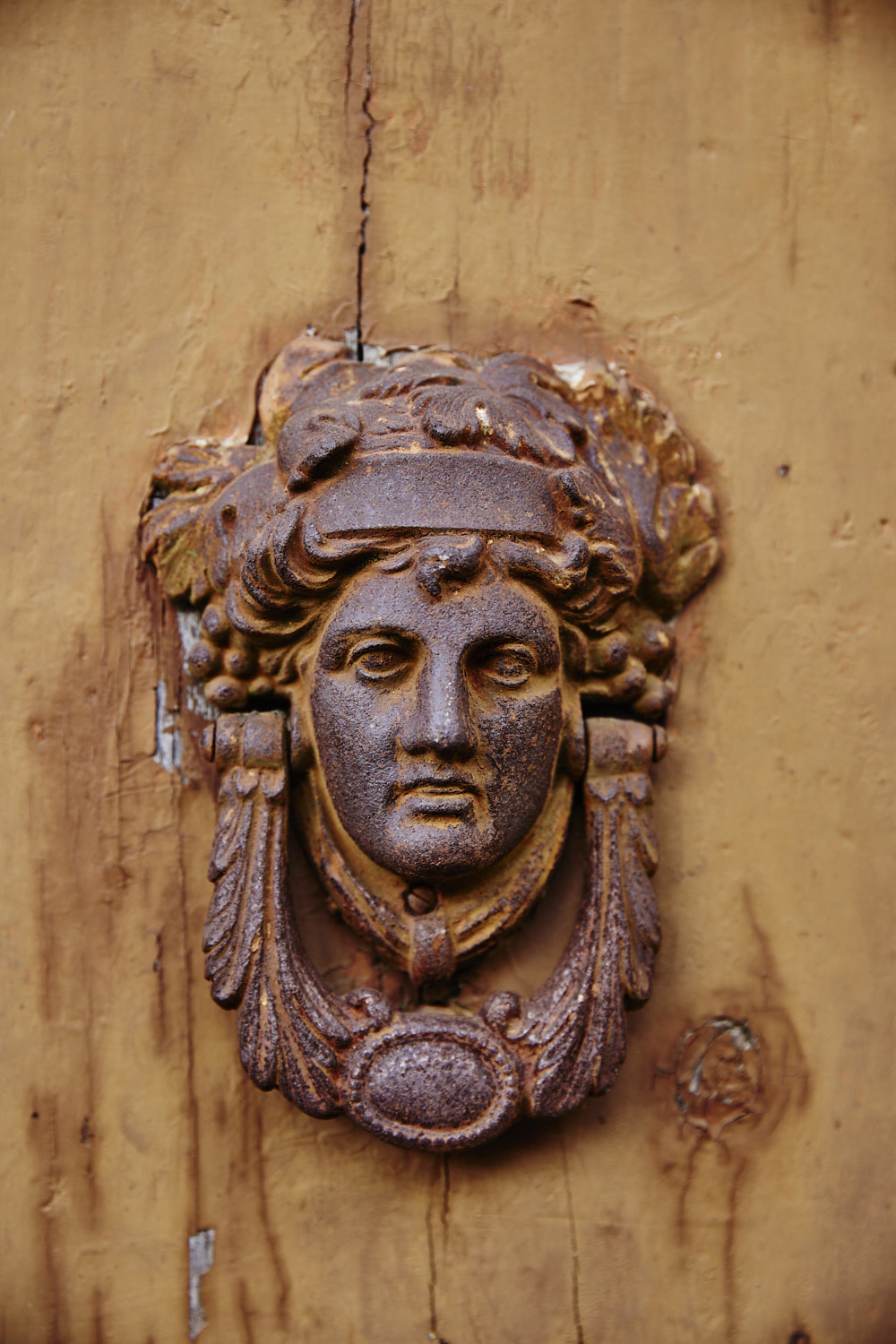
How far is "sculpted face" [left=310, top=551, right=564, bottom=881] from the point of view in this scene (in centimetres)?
100

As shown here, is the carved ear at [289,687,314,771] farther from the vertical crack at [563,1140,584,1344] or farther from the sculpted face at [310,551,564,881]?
the vertical crack at [563,1140,584,1344]

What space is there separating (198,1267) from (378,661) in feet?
2.42

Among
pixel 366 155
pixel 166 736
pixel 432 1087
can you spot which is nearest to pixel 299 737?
pixel 166 736

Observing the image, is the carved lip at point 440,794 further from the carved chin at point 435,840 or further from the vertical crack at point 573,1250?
the vertical crack at point 573,1250

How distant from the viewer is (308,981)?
108cm

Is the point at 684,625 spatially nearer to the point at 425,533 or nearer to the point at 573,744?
the point at 573,744

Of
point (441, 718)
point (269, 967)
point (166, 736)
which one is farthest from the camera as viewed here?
point (166, 736)

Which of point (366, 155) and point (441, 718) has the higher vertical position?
point (366, 155)

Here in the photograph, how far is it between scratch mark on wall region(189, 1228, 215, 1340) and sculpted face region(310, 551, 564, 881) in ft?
1.69

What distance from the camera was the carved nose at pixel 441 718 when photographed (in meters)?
0.97

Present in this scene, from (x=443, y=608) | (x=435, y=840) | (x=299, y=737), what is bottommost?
(x=435, y=840)

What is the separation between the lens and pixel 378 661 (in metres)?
1.03

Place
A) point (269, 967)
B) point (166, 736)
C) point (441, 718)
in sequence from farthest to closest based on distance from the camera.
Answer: point (166, 736)
point (269, 967)
point (441, 718)

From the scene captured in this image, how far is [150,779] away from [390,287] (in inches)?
27.2
